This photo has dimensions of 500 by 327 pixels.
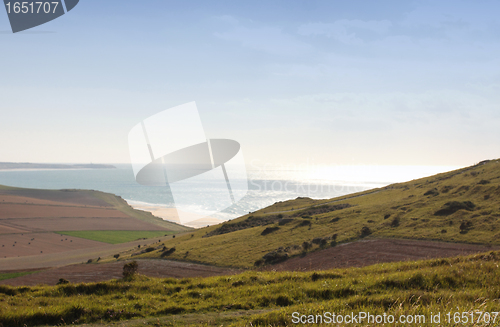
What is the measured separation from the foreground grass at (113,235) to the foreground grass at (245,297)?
85.6 metres

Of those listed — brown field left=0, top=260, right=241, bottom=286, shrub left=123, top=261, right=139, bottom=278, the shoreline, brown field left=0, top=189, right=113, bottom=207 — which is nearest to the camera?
shrub left=123, top=261, right=139, bottom=278

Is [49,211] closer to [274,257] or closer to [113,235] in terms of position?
[113,235]

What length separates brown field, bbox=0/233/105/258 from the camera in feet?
234

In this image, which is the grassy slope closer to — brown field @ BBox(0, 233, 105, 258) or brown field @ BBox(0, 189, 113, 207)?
brown field @ BBox(0, 233, 105, 258)

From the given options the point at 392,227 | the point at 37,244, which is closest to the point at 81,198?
the point at 37,244

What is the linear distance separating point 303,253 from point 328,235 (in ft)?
20.2

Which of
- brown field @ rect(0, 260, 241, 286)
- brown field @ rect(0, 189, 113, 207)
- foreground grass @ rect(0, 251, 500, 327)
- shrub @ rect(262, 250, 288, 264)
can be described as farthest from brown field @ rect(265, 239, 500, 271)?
brown field @ rect(0, 189, 113, 207)

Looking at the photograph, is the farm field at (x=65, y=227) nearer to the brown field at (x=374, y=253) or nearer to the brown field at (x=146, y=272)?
the brown field at (x=146, y=272)

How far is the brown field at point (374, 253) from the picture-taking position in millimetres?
25375

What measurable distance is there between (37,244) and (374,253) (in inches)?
3480

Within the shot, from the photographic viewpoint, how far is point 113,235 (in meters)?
97.4

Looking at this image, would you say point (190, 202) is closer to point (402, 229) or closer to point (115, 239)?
point (115, 239)

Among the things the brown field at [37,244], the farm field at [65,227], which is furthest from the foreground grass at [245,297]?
the brown field at [37,244]

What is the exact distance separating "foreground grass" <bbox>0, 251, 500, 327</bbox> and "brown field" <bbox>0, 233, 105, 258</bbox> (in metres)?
76.6
